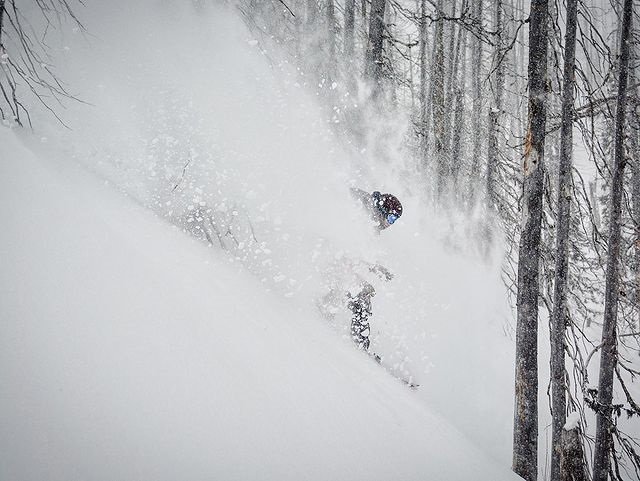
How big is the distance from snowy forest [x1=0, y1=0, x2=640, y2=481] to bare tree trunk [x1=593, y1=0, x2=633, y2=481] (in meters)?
0.03

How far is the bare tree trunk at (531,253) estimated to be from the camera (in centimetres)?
321

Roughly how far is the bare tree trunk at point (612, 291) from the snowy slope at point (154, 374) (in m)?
1.92

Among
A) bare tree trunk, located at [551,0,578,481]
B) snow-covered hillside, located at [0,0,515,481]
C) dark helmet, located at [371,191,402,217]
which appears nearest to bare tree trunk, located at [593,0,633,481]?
bare tree trunk, located at [551,0,578,481]

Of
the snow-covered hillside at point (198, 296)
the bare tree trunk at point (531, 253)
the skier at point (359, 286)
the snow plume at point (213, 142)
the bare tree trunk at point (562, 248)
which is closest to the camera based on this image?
the snow-covered hillside at point (198, 296)

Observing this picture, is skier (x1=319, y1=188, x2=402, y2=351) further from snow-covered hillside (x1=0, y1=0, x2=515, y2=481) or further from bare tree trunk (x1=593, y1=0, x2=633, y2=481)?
bare tree trunk (x1=593, y1=0, x2=633, y2=481)

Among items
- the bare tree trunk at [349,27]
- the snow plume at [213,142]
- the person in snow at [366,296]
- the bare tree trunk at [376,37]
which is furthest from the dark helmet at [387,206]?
the bare tree trunk at [349,27]

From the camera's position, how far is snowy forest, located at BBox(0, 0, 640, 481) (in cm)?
A: 187

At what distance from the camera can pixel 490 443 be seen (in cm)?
589

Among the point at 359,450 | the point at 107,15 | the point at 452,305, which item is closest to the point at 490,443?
the point at 452,305

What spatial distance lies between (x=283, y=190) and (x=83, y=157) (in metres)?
2.44

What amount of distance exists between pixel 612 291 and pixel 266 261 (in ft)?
12.7

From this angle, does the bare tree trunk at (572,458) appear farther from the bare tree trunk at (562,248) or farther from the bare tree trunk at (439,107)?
the bare tree trunk at (439,107)

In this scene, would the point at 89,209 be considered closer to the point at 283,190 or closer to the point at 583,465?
the point at 283,190

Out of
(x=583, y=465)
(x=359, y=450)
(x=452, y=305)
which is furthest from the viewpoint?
(x=452, y=305)
